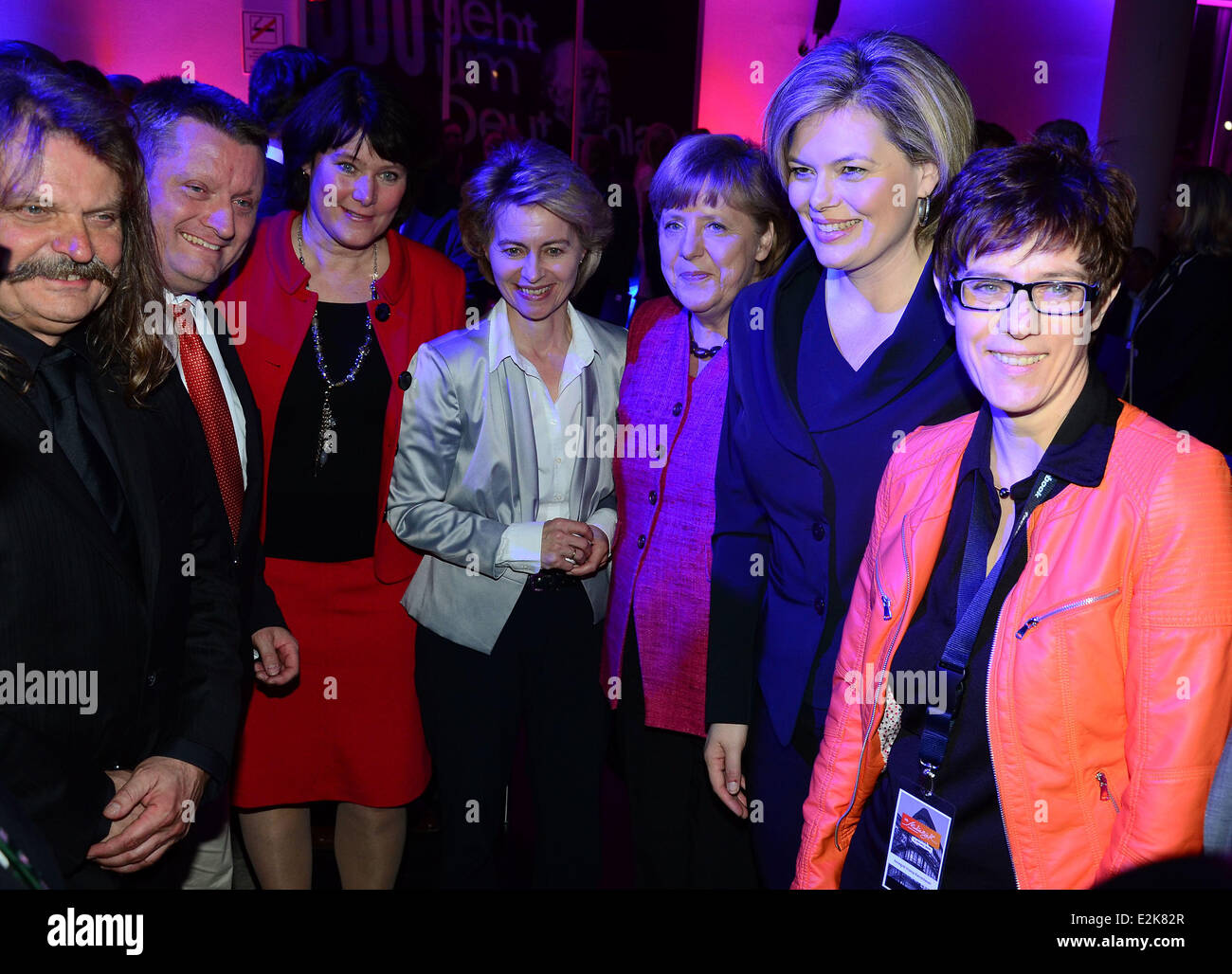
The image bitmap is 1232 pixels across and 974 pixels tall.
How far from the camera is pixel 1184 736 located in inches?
52.5

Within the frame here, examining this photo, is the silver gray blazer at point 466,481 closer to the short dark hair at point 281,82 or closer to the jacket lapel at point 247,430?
the jacket lapel at point 247,430

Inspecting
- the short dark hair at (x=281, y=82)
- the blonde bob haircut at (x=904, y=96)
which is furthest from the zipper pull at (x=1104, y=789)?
the short dark hair at (x=281, y=82)

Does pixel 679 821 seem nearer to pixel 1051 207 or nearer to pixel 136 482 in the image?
pixel 136 482

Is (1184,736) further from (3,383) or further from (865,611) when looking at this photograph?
(3,383)

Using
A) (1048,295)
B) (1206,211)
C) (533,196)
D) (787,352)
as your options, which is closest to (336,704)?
(533,196)

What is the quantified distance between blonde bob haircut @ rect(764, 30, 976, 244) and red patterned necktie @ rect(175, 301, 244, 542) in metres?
1.40

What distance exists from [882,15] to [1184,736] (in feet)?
25.1

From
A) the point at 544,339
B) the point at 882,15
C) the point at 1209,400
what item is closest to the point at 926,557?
the point at 544,339

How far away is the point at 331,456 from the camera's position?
2.66 m

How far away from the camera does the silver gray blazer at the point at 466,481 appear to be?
2.53 meters

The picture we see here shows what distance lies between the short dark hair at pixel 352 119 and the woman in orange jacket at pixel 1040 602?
60.3 inches

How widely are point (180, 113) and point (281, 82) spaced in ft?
2.41

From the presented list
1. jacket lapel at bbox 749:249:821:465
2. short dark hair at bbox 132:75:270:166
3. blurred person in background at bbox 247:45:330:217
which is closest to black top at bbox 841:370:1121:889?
jacket lapel at bbox 749:249:821:465

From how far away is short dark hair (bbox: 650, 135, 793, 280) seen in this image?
7.86ft
